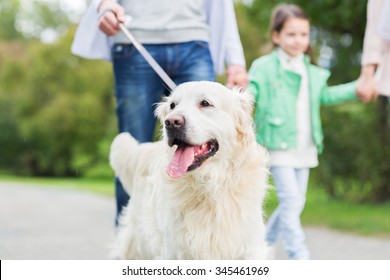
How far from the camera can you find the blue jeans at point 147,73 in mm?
4562

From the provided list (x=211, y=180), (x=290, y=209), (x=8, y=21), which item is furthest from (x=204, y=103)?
(x=8, y=21)

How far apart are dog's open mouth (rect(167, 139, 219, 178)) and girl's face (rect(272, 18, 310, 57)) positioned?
2163mm

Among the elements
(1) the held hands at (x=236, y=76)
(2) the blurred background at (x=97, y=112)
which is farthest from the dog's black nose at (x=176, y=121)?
(2) the blurred background at (x=97, y=112)

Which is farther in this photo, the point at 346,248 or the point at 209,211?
the point at 346,248

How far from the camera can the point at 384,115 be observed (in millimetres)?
10914

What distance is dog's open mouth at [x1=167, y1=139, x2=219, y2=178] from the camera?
139 inches

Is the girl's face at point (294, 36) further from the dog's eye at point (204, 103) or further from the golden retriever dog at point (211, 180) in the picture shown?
the dog's eye at point (204, 103)

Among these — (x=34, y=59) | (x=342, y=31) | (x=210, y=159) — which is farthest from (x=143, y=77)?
(x=34, y=59)

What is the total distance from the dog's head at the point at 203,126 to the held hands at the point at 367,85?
1922 millimetres

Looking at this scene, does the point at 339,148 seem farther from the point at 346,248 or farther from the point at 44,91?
the point at 44,91

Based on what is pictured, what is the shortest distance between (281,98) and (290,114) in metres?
0.15

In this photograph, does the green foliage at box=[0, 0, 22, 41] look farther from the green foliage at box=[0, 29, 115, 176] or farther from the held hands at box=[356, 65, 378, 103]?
the held hands at box=[356, 65, 378, 103]

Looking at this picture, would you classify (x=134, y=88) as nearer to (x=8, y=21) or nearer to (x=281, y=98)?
(x=281, y=98)
